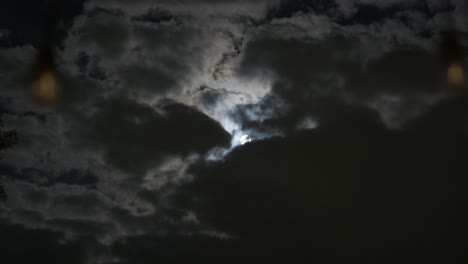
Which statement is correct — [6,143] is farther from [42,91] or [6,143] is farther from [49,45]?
[49,45]

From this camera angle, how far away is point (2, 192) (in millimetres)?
26469

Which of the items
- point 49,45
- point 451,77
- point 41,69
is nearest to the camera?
point 49,45

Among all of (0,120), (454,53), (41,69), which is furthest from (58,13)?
(0,120)

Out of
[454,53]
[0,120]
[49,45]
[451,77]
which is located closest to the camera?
[49,45]

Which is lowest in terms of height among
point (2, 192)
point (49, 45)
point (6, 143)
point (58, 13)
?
point (49, 45)

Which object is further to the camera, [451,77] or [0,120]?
[0,120]

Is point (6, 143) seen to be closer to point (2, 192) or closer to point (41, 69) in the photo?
point (2, 192)

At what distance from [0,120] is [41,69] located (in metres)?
19.7

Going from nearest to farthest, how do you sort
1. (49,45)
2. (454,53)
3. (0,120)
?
1. (49,45)
2. (454,53)
3. (0,120)

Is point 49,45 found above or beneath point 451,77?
beneath

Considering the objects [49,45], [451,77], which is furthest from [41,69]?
[451,77]

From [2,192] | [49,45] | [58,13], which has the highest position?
[2,192]

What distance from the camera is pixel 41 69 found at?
948 cm

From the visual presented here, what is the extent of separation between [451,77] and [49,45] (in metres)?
10.6
